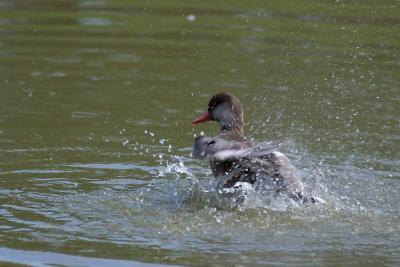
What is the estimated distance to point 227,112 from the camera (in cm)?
984

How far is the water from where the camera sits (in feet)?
26.3

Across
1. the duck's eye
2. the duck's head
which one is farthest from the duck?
the duck's head

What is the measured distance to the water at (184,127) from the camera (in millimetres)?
8008

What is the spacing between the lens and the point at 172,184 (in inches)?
386

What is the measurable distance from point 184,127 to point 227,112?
1.72 m

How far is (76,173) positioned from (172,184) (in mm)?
968

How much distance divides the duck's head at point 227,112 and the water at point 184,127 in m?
0.56

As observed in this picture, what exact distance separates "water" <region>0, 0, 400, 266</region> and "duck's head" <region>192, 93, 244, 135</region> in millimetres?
556

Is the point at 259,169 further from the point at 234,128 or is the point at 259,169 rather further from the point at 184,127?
the point at 184,127

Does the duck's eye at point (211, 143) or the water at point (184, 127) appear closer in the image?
the water at point (184, 127)

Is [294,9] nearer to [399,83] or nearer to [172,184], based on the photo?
[399,83]

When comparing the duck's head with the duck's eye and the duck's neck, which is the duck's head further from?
the duck's eye

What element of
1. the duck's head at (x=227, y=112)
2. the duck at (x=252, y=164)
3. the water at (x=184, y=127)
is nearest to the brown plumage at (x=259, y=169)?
the duck at (x=252, y=164)

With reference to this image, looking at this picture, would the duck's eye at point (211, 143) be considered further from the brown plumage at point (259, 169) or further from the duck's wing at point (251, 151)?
the brown plumage at point (259, 169)
